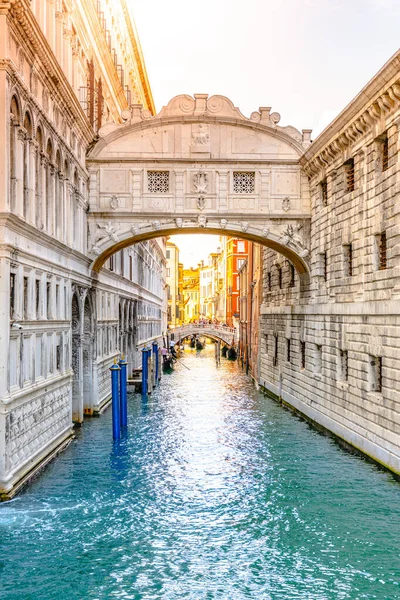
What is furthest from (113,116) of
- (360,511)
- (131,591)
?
(131,591)

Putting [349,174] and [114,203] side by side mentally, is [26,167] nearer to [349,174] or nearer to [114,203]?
[114,203]

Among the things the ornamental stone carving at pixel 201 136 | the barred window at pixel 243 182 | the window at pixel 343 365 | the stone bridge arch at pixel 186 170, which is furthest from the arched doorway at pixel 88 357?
the window at pixel 343 365

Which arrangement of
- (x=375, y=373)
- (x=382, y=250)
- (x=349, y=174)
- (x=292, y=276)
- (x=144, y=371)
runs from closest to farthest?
(x=382, y=250)
(x=375, y=373)
(x=349, y=174)
(x=292, y=276)
(x=144, y=371)

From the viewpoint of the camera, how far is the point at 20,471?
13461 millimetres

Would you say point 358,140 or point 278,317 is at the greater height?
point 358,140

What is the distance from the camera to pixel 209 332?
64875 mm

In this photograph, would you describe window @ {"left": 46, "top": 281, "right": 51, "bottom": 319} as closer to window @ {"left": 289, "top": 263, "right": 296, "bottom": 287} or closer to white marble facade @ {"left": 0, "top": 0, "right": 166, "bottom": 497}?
white marble facade @ {"left": 0, "top": 0, "right": 166, "bottom": 497}

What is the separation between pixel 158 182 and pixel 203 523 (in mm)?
12377

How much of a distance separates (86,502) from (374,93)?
34.6 feet


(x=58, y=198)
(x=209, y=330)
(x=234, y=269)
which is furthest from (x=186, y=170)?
(x=234, y=269)

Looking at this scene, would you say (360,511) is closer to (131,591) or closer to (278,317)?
(131,591)

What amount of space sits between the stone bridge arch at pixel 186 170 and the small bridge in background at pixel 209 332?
1520 inches

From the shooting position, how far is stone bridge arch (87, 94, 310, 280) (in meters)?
21.6

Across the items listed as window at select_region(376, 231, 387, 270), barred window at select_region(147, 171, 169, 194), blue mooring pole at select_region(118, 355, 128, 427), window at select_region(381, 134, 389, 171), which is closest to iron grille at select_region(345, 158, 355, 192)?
window at select_region(381, 134, 389, 171)
